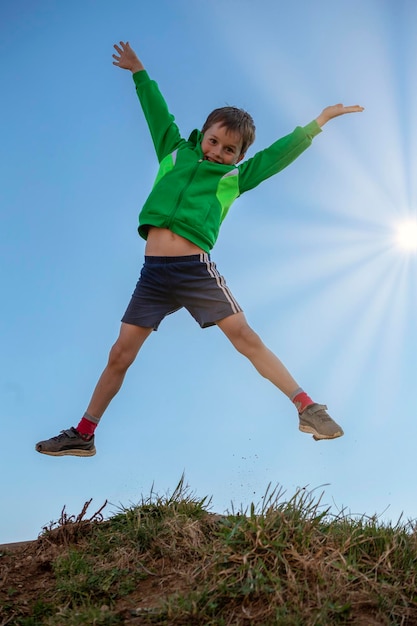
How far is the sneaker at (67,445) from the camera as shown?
541cm

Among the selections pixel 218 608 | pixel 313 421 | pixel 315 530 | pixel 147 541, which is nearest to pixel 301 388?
pixel 313 421

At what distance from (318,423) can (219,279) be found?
4.64 feet

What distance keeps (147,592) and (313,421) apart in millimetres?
1785

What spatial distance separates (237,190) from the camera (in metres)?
5.69

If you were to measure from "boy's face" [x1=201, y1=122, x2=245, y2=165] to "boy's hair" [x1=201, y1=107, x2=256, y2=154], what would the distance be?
1.7 inches

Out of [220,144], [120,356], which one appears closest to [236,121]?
[220,144]

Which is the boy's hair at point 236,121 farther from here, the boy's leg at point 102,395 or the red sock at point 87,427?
the red sock at point 87,427

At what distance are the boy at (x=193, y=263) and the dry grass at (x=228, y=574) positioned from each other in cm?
94

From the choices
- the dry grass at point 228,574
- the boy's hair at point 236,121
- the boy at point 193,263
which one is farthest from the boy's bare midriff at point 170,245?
the dry grass at point 228,574

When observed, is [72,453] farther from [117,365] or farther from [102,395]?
[117,365]

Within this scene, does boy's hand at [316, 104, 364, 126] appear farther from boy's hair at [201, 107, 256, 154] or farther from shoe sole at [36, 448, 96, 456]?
shoe sole at [36, 448, 96, 456]

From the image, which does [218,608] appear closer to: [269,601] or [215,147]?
[269,601]

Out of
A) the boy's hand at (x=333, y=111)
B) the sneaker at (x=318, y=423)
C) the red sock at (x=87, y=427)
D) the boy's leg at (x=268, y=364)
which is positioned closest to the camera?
the sneaker at (x=318, y=423)

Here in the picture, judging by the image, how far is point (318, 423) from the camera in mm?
5004
